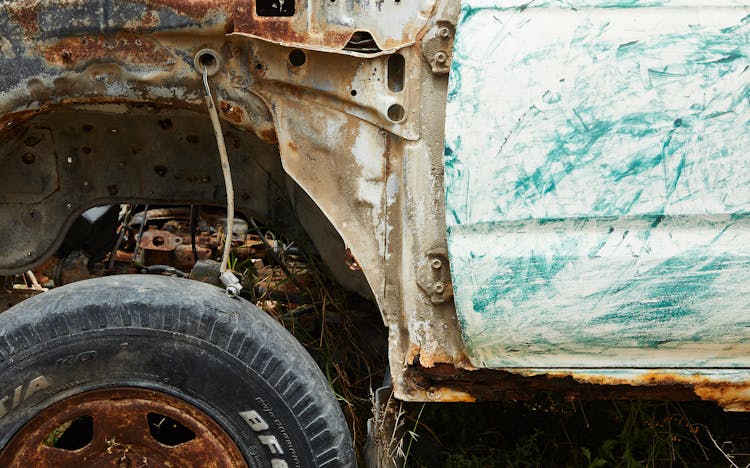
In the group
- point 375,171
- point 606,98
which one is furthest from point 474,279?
point 606,98

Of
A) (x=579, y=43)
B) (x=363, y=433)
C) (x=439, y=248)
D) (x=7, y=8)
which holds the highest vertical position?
(x=7, y=8)

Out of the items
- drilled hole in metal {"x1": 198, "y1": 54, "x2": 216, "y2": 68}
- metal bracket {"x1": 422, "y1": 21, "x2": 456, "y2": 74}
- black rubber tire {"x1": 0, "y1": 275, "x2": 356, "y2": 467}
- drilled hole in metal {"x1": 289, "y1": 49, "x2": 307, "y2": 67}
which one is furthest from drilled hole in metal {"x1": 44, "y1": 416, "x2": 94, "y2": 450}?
metal bracket {"x1": 422, "y1": 21, "x2": 456, "y2": 74}

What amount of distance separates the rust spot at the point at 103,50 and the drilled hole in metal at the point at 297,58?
325mm

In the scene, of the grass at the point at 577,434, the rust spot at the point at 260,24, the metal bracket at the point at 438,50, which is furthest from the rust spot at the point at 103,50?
the grass at the point at 577,434

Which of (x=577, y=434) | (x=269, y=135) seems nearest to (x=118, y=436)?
(x=269, y=135)

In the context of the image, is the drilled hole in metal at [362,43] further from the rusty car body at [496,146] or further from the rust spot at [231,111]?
the rust spot at [231,111]

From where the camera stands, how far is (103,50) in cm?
221

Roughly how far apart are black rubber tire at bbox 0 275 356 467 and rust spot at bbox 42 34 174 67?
0.56 metres

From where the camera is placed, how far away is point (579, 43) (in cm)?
203

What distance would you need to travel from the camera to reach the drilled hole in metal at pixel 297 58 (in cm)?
222

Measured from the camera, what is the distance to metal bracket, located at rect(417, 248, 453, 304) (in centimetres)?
223

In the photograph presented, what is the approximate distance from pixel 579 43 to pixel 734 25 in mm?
353

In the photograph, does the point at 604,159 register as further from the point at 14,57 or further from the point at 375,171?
the point at 14,57

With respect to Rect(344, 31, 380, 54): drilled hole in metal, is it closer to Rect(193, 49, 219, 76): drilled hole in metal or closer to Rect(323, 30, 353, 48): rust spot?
Rect(323, 30, 353, 48): rust spot
